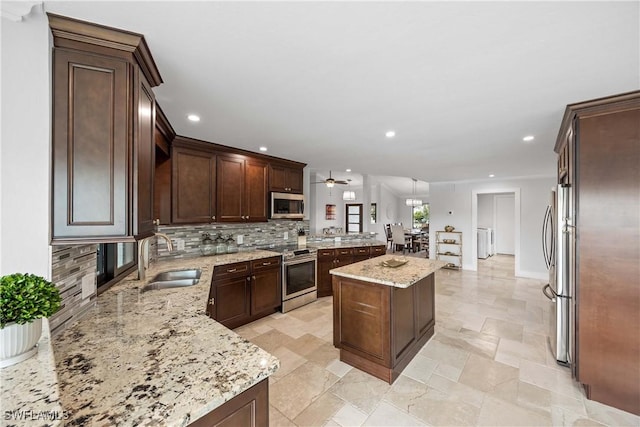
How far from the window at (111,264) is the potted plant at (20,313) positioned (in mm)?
1154

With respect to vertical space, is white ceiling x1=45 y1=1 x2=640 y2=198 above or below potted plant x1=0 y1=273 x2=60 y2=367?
above

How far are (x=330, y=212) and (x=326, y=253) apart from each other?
6.15 metres

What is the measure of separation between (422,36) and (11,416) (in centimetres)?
201

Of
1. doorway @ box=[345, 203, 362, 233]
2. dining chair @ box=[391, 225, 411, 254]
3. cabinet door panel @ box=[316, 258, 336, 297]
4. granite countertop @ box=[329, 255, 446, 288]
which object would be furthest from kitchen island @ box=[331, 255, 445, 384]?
doorway @ box=[345, 203, 362, 233]

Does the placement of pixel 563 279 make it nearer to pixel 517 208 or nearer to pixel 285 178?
pixel 285 178

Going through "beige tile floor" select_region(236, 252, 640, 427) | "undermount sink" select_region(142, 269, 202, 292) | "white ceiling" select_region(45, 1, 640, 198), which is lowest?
"beige tile floor" select_region(236, 252, 640, 427)

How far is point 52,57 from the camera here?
1.20 meters

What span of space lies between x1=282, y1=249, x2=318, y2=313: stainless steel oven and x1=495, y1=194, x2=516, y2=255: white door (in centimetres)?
759

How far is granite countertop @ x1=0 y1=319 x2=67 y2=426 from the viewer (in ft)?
2.06

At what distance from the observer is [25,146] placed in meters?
1.12

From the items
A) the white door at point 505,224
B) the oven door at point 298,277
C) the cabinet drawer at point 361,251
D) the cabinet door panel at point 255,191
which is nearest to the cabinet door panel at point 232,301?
the oven door at point 298,277

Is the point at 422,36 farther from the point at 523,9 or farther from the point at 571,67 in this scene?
the point at 571,67

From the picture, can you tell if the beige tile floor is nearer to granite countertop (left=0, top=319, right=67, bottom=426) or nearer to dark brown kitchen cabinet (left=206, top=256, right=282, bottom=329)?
dark brown kitchen cabinet (left=206, top=256, right=282, bottom=329)

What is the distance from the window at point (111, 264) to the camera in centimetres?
198
